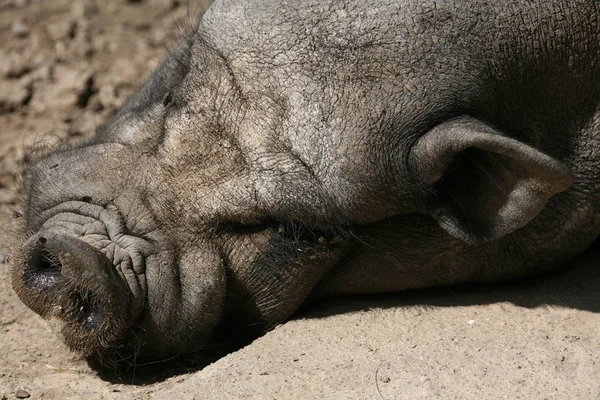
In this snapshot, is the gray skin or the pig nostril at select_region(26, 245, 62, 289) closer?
the gray skin

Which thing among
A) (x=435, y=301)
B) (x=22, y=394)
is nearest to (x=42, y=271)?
(x=22, y=394)

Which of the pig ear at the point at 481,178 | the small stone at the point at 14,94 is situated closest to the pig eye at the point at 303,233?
the pig ear at the point at 481,178

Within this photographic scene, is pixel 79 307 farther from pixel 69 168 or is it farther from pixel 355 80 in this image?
pixel 355 80

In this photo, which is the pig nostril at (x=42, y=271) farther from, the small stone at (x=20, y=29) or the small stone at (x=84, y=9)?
the small stone at (x=84, y=9)

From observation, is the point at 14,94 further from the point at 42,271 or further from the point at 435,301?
the point at 435,301

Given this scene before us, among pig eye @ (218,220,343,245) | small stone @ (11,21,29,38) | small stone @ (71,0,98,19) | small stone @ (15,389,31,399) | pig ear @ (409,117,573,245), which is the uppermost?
small stone @ (71,0,98,19)

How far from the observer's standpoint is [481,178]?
4.20m

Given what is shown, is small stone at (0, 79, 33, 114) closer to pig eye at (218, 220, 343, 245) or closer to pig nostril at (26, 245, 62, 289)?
pig nostril at (26, 245, 62, 289)

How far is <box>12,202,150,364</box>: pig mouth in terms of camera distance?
411cm

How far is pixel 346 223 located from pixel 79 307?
105 centimetres

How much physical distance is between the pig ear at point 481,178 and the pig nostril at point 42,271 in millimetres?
1387

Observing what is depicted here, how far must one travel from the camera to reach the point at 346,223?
423cm

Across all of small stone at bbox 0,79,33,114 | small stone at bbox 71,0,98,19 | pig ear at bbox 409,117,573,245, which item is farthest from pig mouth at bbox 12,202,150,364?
small stone at bbox 71,0,98,19

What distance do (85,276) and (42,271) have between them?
24cm
